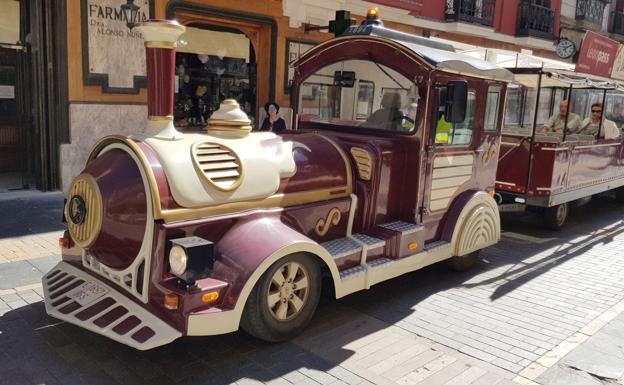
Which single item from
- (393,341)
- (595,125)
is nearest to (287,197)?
(393,341)

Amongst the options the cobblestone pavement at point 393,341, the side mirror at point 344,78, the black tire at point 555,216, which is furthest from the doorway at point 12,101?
the black tire at point 555,216

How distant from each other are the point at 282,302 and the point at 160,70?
187 cm

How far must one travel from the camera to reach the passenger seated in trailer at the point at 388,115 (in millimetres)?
5090

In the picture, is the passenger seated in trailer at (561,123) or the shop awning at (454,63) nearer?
the shop awning at (454,63)

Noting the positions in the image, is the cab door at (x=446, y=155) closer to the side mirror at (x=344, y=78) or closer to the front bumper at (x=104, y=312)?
the side mirror at (x=344, y=78)

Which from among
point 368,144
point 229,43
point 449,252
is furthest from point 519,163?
point 229,43

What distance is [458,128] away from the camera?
5.45 meters

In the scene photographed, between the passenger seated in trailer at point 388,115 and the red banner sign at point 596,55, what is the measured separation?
478 cm

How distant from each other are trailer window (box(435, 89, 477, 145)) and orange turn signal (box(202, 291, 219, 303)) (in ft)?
8.76

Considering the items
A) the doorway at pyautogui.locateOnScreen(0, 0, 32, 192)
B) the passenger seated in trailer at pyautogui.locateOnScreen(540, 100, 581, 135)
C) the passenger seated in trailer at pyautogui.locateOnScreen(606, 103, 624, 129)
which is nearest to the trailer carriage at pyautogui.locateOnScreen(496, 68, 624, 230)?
→ the passenger seated in trailer at pyautogui.locateOnScreen(540, 100, 581, 135)

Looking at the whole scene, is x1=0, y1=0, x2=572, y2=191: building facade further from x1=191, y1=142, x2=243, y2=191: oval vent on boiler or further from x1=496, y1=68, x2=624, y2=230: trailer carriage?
x1=191, y1=142, x2=243, y2=191: oval vent on boiler

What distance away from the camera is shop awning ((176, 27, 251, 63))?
1033cm

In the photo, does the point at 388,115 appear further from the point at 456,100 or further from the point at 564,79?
the point at 564,79

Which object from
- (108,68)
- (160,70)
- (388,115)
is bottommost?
(388,115)
